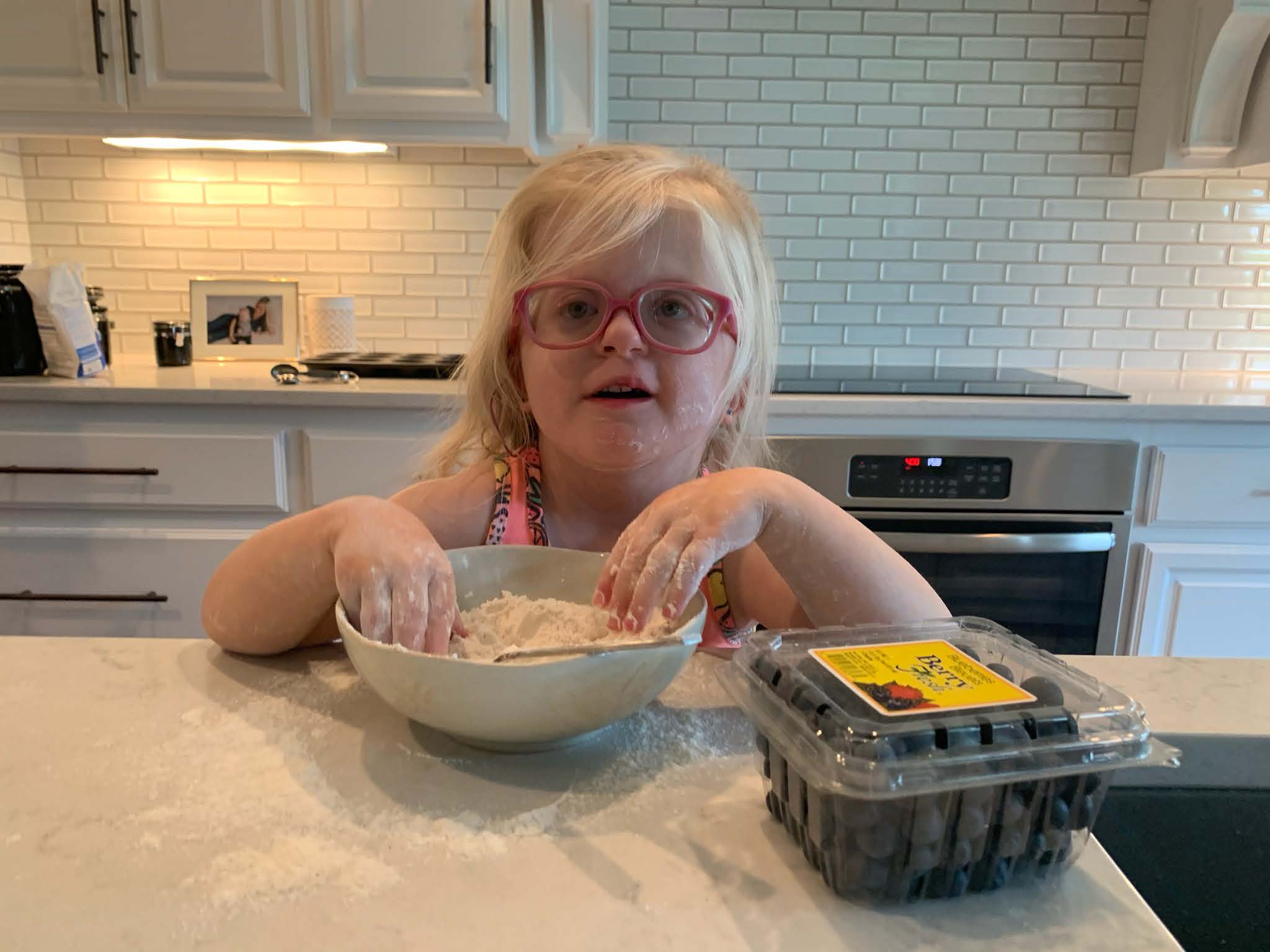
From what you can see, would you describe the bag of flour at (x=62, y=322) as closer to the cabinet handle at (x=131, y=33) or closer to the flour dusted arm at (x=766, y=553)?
the cabinet handle at (x=131, y=33)

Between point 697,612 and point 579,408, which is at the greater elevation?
point 579,408

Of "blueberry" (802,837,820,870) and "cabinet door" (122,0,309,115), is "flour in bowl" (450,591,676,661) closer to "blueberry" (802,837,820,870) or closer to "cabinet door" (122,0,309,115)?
"blueberry" (802,837,820,870)

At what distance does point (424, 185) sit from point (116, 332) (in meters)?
0.89

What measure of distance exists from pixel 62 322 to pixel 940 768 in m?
1.98

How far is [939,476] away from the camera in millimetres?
1753

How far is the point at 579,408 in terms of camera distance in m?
0.87

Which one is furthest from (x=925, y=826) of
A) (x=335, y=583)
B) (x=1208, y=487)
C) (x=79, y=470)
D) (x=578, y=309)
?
(x=79, y=470)

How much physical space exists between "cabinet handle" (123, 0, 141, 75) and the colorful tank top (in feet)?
4.83

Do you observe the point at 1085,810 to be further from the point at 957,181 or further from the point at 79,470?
the point at 957,181

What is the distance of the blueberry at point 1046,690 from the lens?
437 millimetres

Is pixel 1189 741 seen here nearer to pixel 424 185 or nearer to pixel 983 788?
pixel 983 788

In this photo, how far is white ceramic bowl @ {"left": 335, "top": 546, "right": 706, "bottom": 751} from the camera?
495 millimetres

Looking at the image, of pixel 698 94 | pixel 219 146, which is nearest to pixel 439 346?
pixel 219 146

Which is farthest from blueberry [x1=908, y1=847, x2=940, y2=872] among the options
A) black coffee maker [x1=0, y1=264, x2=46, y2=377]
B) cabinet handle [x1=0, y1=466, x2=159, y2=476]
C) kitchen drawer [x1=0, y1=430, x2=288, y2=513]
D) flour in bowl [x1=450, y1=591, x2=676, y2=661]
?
black coffee maker [x1=0, y1=264, x2=46, y2=377]
